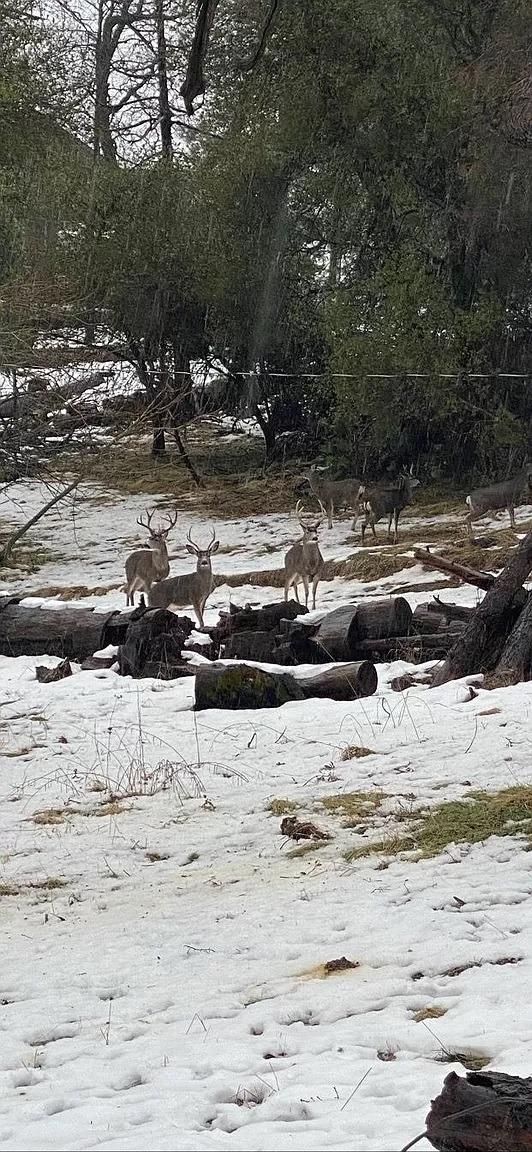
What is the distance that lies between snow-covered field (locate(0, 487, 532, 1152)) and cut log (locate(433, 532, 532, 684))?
0.63m

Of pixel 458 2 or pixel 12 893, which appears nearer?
pixel 12 893

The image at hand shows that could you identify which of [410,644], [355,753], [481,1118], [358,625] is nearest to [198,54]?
[481,1118]

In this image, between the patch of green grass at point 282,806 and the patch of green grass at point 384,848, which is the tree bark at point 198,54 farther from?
the patch of green grass at point 282,806

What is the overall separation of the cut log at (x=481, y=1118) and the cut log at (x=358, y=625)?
7.44 m

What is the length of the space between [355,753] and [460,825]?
1.81m

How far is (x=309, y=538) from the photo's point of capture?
51.4ft

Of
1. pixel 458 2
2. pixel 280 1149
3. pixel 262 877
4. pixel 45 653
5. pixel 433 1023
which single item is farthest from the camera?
pixel 458 2

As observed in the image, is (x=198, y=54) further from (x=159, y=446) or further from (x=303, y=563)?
(x=159, y=446)

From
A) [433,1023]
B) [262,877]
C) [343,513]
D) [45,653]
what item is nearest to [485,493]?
[343,513]

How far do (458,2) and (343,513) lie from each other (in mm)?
10418

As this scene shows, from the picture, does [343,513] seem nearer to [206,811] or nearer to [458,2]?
[458,2]

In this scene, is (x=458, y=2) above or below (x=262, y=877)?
above

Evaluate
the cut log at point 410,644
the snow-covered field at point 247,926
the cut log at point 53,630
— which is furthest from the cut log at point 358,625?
the cut log at point 53,630

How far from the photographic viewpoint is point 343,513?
2355 cm
